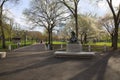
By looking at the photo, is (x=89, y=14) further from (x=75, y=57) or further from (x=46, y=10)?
(x=75, y=57)

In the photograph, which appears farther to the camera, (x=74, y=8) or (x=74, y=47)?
(x=74, y=8)

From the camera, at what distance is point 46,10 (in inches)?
2141

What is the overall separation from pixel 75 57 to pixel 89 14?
53226 mm

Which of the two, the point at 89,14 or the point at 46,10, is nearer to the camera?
the point at 46,10

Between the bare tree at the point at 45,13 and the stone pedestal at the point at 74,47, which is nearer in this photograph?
the stone pedestal at the point at 74,47

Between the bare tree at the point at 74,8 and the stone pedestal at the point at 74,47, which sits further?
the bare tree at the point at 74,8

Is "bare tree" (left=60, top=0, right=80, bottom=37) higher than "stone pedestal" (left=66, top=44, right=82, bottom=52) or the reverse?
higher

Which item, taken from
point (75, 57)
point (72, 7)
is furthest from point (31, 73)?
point (72, 7)

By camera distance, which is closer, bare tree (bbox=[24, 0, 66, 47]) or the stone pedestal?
the stone pedestal

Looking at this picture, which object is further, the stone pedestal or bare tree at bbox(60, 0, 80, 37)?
bare tree at bbox(60, 0, 80, 37)

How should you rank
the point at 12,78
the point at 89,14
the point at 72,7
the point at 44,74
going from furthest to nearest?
the point at 89,14 < the point at 72,7 < the point at 44,74 < the point at 12,78

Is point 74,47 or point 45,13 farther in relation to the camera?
Result: point 45,13

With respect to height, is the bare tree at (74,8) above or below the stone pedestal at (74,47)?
above

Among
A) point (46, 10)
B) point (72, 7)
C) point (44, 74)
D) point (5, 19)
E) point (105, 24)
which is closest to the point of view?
point (44, 74)
